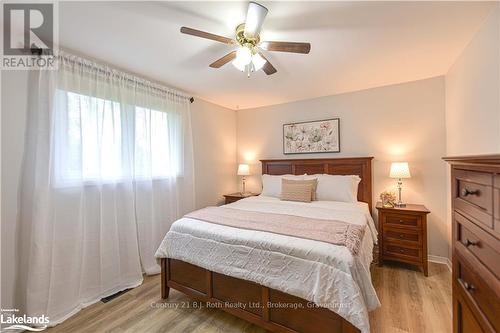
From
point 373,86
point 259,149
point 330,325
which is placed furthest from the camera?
point 259,149

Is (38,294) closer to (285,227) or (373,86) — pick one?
(285,227)

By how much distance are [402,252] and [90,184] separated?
3.53 metres

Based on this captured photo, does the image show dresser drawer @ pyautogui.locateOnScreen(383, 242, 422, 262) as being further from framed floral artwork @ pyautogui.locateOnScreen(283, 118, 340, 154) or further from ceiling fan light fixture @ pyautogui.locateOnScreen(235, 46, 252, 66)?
ceiling fan light fixture @ pyautogui.locateOnScreen(235, 46, 252, 66)

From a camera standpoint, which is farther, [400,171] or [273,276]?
[400,171]

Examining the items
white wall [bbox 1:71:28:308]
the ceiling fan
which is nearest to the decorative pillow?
the ceiling fan

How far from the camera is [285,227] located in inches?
69.5

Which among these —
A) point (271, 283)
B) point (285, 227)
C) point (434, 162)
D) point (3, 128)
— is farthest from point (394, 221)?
point (3, 128)

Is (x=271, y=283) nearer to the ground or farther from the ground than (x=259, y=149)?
nearer to the ground

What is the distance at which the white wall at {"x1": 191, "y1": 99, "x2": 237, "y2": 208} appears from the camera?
352 cm

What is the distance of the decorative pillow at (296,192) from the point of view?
2.94 meters

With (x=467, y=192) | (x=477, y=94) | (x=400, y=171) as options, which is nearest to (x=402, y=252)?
(x=400, y=171)

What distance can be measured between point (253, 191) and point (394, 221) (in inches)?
91.4

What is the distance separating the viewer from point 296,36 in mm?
1869

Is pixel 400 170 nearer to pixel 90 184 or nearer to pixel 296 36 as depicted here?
pixel 296 36
